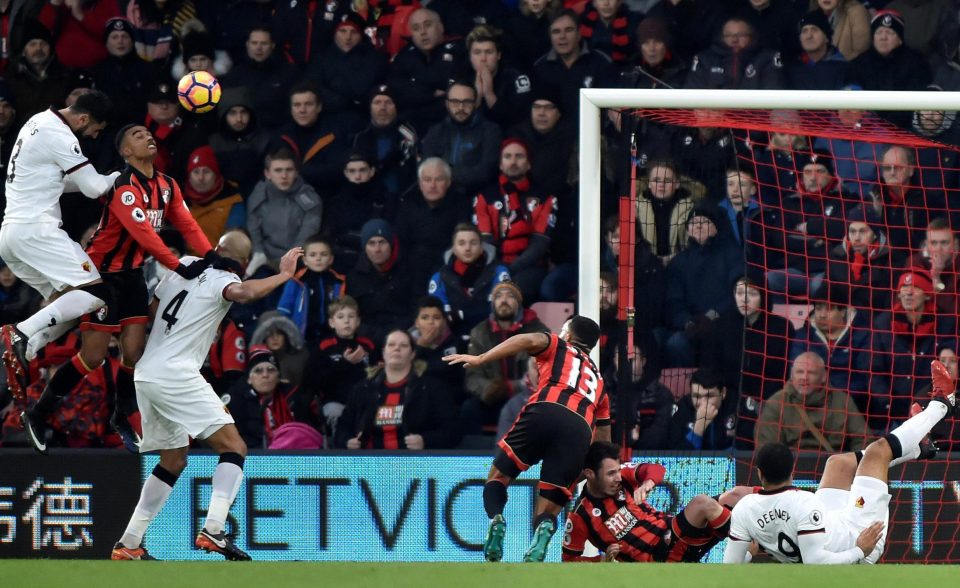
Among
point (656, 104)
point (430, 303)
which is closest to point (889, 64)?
point (656, 104)

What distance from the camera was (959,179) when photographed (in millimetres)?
11289

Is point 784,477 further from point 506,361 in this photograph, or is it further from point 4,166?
point 4,166

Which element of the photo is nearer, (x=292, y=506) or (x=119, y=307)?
(x=119, y=307)

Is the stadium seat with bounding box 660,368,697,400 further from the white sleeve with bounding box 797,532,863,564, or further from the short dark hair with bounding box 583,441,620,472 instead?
the white sleeve with bounding box 797,532,863,564

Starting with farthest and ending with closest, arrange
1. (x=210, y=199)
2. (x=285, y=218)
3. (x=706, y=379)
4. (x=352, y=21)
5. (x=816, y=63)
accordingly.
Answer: (x=352, y=21), (x=210, y=199), (x=285, y=218), (x=816, y=63), (x=706, y=379)

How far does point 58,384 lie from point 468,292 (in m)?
3.31

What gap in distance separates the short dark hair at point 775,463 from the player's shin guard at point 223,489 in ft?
9.18

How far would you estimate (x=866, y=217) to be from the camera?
11086mm

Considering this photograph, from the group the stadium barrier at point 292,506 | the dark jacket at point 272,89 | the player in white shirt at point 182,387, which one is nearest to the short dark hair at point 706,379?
the stadium barrier at point 292,506

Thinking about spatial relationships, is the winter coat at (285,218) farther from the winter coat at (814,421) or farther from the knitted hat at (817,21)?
the knitted hat at (817,21)

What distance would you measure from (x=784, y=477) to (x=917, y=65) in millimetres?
4450

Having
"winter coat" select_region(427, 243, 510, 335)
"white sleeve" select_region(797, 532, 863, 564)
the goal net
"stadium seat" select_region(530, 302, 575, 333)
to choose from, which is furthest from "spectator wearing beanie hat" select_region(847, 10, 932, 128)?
"white sleeve" select_region(797, 532, 863, 564)

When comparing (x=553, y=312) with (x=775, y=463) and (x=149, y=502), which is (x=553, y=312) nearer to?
(x=775, y=463)

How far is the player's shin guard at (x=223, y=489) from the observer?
27.0 feet
